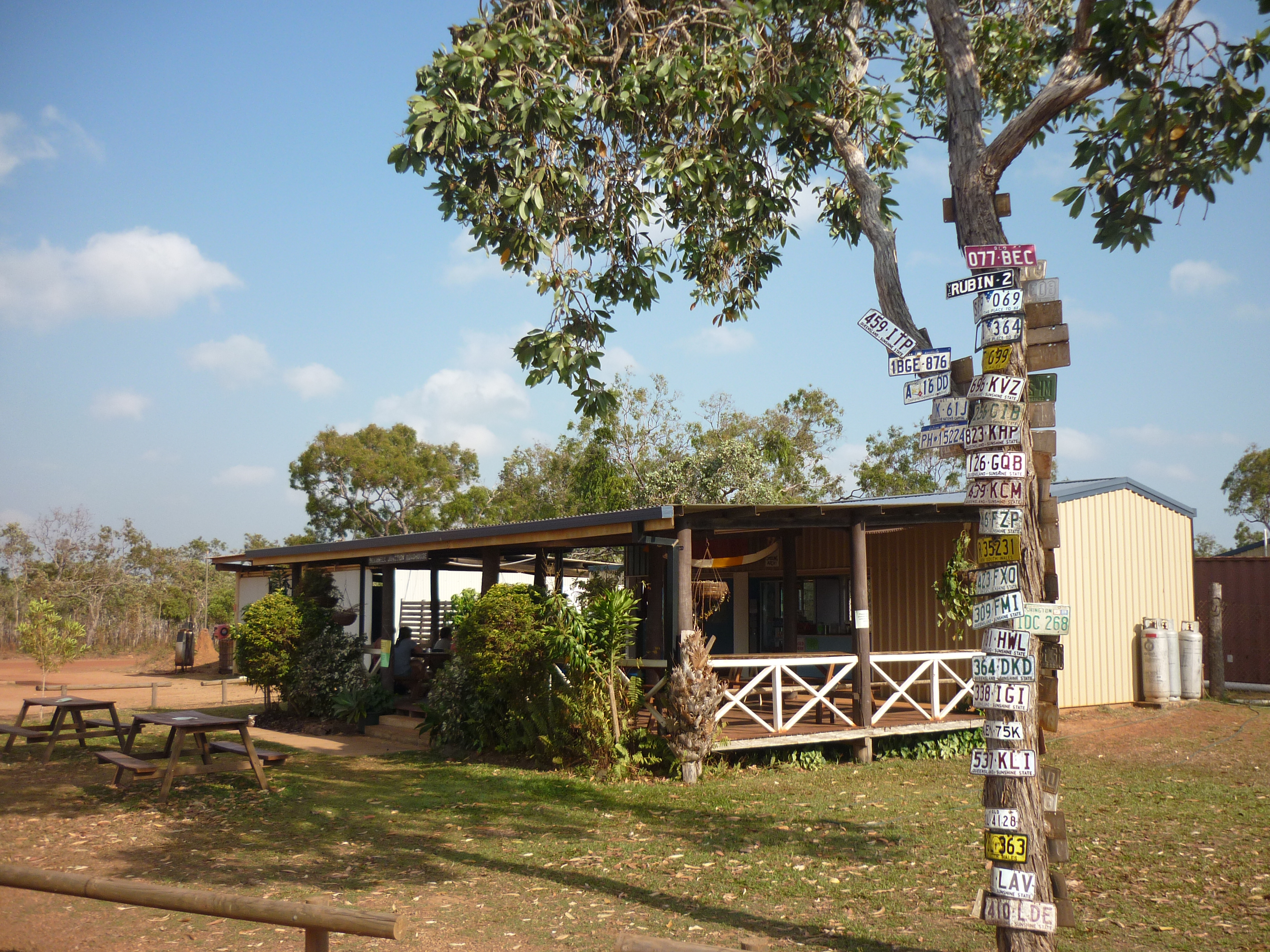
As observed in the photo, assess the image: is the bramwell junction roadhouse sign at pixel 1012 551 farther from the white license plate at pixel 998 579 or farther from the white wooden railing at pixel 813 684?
the white wooden railing at pixel 813 684

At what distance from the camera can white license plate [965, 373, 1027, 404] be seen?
4.82 metres

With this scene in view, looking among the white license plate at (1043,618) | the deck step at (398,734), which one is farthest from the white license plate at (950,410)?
the deck step at (398,734)

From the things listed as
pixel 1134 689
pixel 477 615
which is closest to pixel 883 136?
pixel 477 615

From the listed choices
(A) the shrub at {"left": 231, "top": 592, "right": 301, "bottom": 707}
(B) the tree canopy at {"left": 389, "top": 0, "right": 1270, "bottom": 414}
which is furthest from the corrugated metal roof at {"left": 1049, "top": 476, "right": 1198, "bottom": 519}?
(A) the shrub at {"left": 231, "top": 592, "right": 301, "bottom": 707}

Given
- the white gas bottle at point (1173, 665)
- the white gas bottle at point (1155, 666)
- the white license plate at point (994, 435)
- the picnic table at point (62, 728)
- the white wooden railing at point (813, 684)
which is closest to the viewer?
the white license plate at point (994, 435)

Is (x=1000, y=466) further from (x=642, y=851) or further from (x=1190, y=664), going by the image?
(x=1190, y=664)

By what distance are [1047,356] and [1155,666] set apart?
1328 cm

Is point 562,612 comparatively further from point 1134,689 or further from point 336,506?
point 336,506

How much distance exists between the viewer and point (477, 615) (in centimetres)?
1149

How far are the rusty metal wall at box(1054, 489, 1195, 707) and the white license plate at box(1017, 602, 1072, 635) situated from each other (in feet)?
35.6

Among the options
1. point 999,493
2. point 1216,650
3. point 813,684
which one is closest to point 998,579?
point 999,493

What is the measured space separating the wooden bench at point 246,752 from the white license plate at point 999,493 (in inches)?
325

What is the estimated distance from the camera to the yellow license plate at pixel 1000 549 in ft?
15.6

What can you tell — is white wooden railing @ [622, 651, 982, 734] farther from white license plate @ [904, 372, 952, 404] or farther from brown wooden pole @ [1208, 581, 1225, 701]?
white license plate @ [904, 372, 952, 404]
